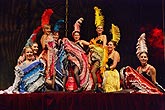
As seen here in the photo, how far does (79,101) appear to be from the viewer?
3.29m

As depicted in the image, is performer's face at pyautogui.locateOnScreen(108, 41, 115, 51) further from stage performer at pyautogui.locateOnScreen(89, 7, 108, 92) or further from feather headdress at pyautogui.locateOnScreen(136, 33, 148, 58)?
feather headdress at pyautogui.locateOnScreen(136, 33, 148, 58)

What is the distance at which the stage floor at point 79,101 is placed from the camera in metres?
3.26

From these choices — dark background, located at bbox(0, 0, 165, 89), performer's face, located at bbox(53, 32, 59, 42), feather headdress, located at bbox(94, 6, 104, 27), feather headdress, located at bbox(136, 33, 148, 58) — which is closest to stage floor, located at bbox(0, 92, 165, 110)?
dark background, located at bbox(0, 0, 165, 89)

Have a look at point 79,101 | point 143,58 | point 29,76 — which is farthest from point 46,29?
point 143,58

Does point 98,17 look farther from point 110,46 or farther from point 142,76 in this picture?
point 142,76

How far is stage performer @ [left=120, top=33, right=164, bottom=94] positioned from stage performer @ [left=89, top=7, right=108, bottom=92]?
0.24 meters

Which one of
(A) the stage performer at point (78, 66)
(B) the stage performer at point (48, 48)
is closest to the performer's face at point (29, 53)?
(B) the stage performer at point (48, 48)

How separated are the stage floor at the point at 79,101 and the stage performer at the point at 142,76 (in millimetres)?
329

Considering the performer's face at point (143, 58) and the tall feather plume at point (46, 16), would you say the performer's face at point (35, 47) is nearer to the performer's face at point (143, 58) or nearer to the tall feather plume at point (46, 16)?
the tall feather plume at point (46, 16)

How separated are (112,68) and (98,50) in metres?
0.25

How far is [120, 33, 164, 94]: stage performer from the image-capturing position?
148 inches

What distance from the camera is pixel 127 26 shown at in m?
3.94

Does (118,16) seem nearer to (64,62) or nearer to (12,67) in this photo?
(64,62)

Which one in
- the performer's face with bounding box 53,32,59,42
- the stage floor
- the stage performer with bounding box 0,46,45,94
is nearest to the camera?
the stage floor
